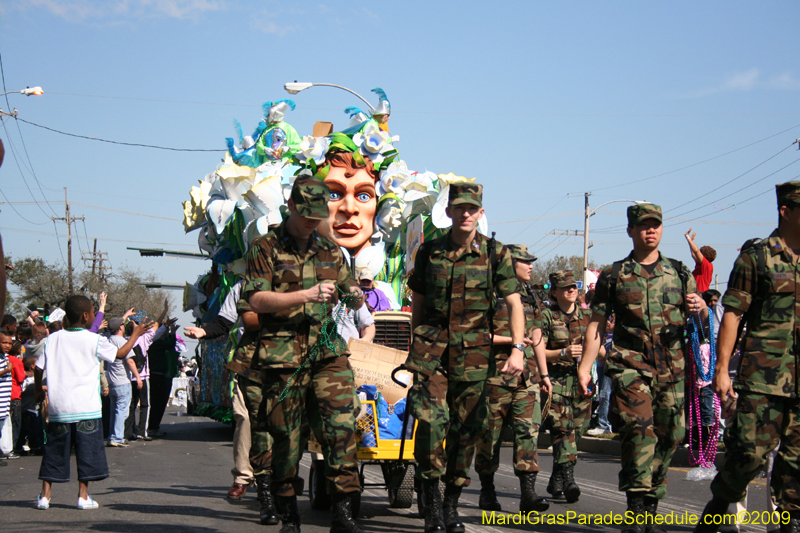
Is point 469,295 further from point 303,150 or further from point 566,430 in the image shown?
point 303,150

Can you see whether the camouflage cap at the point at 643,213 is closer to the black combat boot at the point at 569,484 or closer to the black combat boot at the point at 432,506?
the black combat boot at the point at 432,506

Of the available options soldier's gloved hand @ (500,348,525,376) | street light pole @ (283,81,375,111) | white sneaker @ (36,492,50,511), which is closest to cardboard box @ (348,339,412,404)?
soldier's gloved hand @ (500,348,525,376)

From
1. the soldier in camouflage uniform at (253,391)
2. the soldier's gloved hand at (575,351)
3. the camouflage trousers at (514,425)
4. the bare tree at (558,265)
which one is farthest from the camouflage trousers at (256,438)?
the bare tree at (558,265)

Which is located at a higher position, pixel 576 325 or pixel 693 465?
pixel 576 325

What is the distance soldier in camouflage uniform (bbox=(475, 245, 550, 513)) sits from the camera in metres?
6.02

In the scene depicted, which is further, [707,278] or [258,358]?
[707,278]

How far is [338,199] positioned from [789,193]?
312 inches

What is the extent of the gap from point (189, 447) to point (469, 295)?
899 cm

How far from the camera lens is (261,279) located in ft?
17.8

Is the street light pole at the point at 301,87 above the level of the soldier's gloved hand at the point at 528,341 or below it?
above

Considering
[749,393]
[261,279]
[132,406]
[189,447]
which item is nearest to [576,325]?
[749,393]

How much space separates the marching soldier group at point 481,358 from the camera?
5090mm

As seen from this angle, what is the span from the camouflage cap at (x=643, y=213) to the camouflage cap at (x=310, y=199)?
2211 millimetres

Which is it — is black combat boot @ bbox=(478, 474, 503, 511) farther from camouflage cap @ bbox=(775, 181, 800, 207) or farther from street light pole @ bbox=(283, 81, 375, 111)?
street light pole @ bbox=(283, 81, 375, 111)
